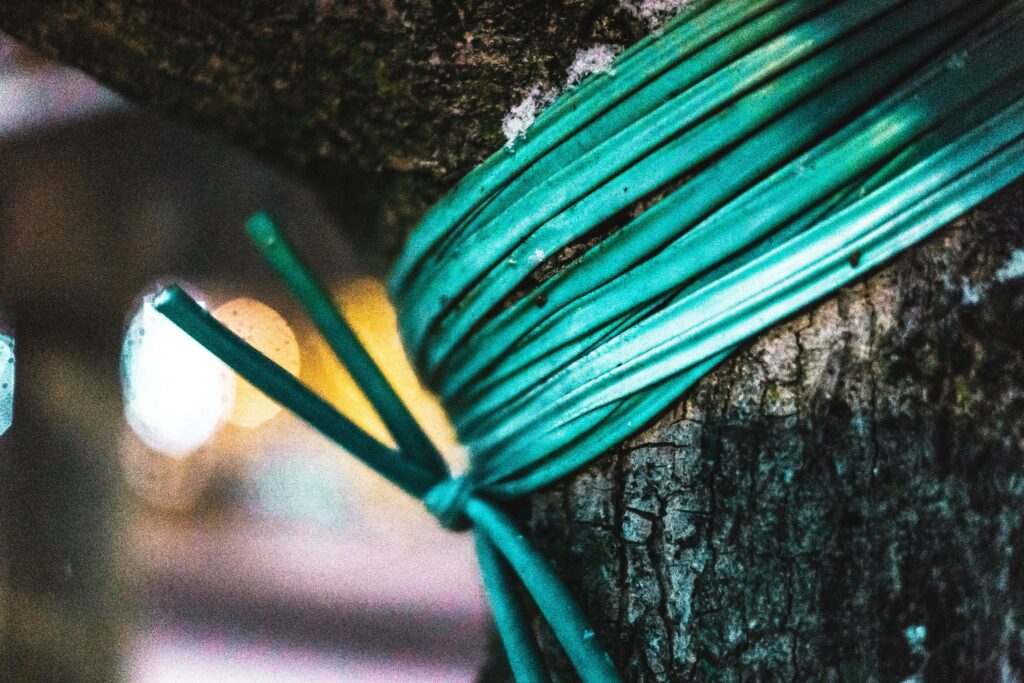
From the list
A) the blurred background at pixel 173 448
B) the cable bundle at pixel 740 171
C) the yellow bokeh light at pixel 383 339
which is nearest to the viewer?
the cable bundle at pixel 740 171

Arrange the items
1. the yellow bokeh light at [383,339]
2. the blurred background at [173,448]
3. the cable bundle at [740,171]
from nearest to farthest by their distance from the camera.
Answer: the cable bundle at [740,171] < the blurred background at [173,448] < the yellow bokeh light at [383,339]

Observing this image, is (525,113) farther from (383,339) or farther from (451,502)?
(383,339)

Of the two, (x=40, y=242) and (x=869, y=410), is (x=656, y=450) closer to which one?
(x=869, y=410)

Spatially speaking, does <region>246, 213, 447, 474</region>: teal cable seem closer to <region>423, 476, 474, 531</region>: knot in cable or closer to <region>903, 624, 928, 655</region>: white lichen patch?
<region>423, 476, 474, 531</region>: knot in cable

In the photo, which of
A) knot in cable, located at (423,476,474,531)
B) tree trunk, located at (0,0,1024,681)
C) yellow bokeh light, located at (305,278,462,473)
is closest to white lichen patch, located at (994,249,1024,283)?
tree trunk, located at (0,0,1024,681)

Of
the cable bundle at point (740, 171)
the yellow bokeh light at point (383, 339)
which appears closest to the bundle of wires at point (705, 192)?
the cable bundle at point (740, 171)

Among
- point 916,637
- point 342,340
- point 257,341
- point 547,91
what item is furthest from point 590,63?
point 257,341

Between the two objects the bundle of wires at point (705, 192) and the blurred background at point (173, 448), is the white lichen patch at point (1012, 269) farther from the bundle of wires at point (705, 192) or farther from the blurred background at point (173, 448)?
the blurred background at point (173, 448)
